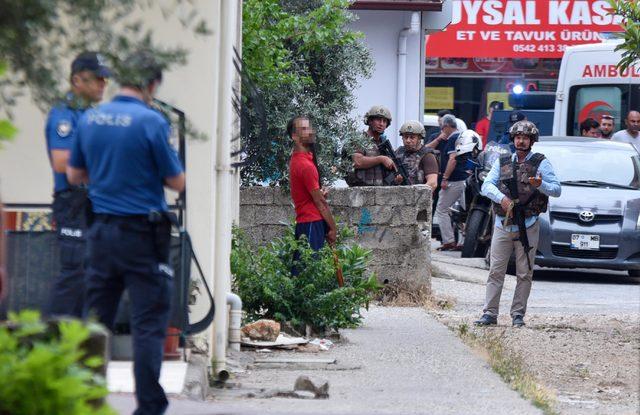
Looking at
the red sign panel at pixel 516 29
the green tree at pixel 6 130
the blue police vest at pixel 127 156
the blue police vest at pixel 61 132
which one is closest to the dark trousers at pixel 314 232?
the blue police vest at pixel 61 132

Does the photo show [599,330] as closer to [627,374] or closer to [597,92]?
[627,374]

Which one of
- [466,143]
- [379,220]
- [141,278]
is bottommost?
[141,278]

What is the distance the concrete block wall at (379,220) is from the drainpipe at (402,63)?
629 cm

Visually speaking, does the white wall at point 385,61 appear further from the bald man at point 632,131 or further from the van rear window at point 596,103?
the bald man at point 632,131

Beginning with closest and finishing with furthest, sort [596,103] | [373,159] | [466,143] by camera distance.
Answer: [373,159], [466,143], [596,103]

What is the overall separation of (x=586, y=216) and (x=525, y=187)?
14.5 feet

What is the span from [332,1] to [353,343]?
13.7 feet

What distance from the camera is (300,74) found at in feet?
46.9

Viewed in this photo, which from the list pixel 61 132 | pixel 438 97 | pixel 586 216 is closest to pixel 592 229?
pixel 586 216

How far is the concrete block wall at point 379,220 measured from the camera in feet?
44.3

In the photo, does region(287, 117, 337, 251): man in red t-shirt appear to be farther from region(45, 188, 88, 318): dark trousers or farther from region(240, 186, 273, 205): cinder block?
region(45, 188, 88, 318): dark trousers

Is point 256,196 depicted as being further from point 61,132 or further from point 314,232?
point 61,132

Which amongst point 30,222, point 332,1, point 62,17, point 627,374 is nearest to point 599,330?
point 627,374

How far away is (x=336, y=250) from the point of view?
11039 mm
